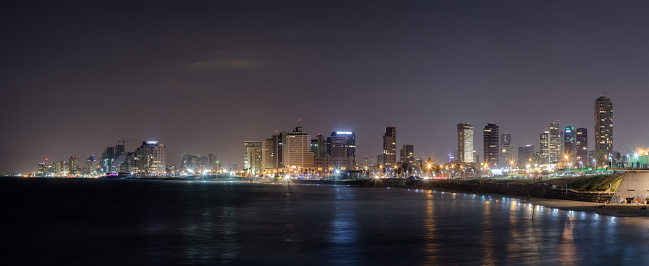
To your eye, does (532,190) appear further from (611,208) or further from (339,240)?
(339,240)

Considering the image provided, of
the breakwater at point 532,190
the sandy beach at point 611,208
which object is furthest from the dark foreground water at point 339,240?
the breakwater at point 532,190

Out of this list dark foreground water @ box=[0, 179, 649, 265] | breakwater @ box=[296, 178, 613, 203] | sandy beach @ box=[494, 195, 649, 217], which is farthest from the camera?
breakwater @ box=[296, 178, 613, 203]

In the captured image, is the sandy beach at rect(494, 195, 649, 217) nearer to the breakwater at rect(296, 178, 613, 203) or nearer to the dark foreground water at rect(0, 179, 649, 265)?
the breakwater at rect(296, 178, 613, 203)

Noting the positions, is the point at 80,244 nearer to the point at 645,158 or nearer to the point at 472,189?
the point at 645,158

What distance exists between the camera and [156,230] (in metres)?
47.9

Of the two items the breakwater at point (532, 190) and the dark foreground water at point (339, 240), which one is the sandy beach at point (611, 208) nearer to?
the breakwater at point (532, 190)

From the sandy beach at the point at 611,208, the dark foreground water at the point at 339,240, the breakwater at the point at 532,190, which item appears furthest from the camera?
the breakwater at the point at 532,190

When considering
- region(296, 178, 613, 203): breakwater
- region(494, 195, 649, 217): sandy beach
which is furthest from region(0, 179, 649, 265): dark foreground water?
region(296, 178, 613, 203): breakwater

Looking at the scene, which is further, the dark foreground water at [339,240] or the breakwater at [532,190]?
the breakwater at [532,190]

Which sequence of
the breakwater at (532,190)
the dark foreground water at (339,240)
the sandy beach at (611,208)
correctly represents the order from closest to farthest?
the dark foreground water at (339,240) < the sandy beach at (611,208) < the breakwater at (532,190)

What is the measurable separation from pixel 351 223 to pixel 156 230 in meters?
16.6

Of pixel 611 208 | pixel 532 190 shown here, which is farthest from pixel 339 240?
pixel 532 190

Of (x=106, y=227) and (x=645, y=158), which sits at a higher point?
(x=645, y=158)

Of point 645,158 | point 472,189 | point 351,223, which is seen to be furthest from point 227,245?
point 472,189
